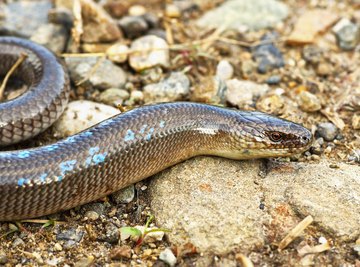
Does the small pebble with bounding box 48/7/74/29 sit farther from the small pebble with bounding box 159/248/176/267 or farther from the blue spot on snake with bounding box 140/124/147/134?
the small pebble with bounding box 159/248/176/267

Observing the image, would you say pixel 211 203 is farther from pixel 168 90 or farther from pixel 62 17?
pixel 62 17

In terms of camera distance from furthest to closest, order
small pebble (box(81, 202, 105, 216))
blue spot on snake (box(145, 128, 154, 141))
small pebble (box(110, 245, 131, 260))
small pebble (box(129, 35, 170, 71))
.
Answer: small pebble (box(129, 35, 170, 71))
blue spot on snake (box(145, 128, 154, 141))
small pebble (box(81, 202, 105, 216))
small pebble (box(110, 245, 131, 260))

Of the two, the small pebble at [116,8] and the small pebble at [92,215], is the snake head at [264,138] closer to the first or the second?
the small pebble at [92,215]

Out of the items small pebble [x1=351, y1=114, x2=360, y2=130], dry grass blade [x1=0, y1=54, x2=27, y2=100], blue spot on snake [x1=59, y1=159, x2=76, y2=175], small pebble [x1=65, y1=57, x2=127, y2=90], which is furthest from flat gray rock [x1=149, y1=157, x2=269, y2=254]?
dry grass blade [x1=0, y1=54, x2=27, y2=100]

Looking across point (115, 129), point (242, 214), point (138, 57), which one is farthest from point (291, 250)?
point (138, 57)

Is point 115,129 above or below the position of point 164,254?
above

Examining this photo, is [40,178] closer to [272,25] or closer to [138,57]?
[138,57]

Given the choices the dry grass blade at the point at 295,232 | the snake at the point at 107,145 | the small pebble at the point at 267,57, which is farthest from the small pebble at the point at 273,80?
the dry grass blade at the point at 295,232
